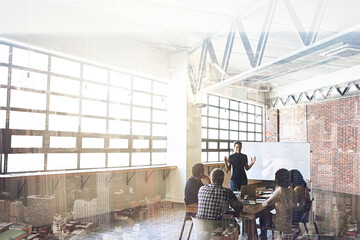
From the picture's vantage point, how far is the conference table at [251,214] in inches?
84.4

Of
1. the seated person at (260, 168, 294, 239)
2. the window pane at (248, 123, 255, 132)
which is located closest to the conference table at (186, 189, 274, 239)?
the seated person at (260, 168, 294, 239)

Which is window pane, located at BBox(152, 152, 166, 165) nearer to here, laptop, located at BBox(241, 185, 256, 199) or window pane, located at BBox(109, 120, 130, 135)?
window pane, located at BBox(109, 120, 130, 135)

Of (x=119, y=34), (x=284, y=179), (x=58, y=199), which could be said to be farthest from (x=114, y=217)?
(x=119, y=34)

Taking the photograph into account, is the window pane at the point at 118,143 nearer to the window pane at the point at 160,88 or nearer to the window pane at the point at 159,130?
the window pane at the point at 159,130

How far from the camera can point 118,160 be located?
7.67 feet

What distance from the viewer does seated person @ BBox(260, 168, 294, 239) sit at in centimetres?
217

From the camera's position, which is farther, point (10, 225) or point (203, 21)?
point (203, 21)

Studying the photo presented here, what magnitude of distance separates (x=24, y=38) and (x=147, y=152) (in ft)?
4.94

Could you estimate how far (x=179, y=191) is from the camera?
232 cm

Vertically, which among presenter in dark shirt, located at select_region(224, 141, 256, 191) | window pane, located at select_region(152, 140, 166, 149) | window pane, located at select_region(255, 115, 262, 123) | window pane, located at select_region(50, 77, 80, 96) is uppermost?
window pane, located at select_region(50, 77, 80, 96)

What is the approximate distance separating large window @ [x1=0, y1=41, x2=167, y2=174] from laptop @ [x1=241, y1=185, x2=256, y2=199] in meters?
0.81

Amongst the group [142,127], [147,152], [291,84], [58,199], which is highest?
[291,84]

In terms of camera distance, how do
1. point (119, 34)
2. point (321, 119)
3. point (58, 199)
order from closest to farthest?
point (321, 119) → point (58, 199) → point (119, 34)

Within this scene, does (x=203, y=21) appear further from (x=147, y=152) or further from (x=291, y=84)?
(x=147, y=152)
